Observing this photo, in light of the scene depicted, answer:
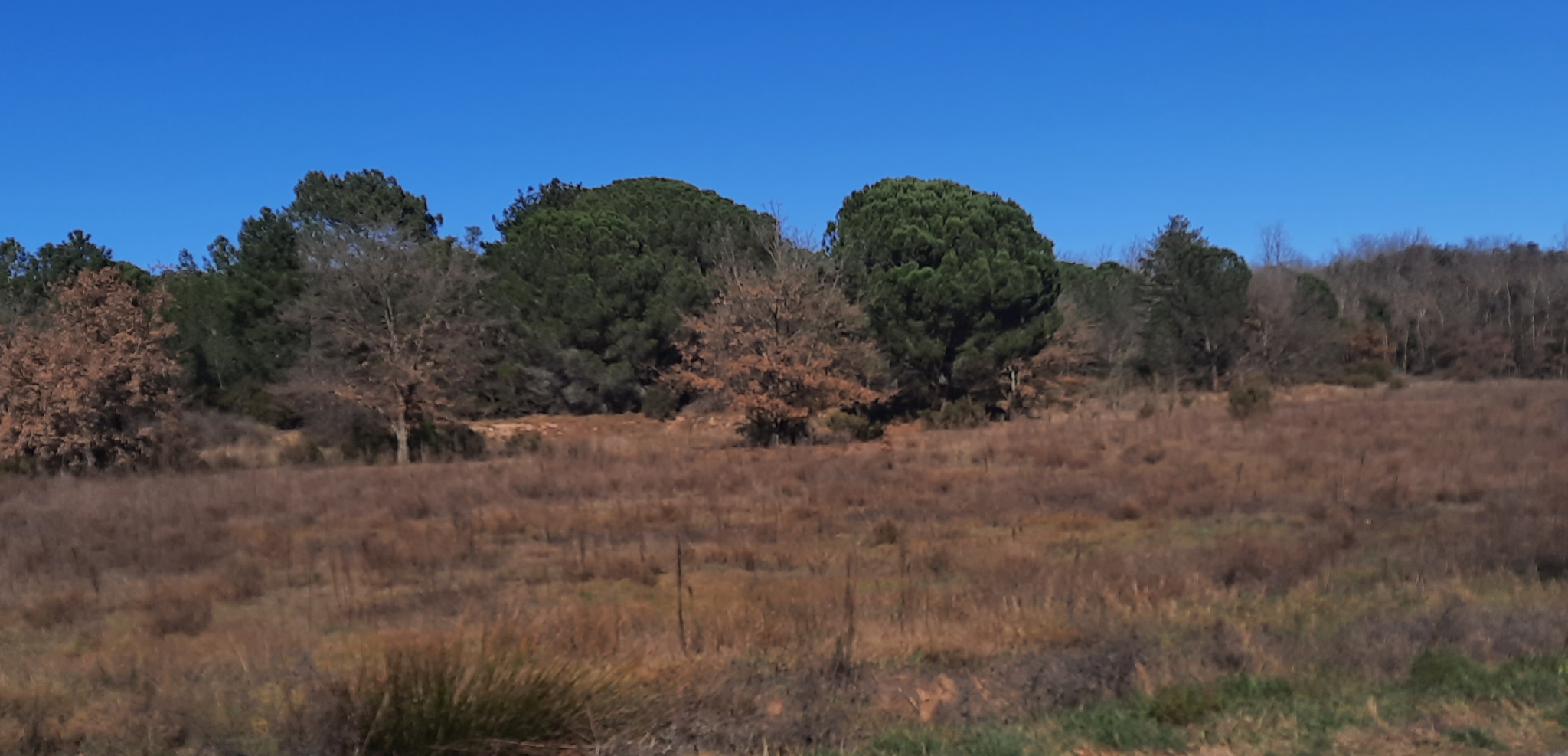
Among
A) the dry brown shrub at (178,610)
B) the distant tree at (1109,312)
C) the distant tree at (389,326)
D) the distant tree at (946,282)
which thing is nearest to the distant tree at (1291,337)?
→ the distant tree at (1109,312)

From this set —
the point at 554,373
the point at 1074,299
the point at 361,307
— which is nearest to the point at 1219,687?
the point at 361,307

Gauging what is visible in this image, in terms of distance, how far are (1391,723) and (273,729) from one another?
5600 millimetres

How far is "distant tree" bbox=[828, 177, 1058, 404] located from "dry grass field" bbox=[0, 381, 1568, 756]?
16488mm

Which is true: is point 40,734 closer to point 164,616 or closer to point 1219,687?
point 164,616

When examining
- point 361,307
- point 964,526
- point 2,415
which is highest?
point 361,307

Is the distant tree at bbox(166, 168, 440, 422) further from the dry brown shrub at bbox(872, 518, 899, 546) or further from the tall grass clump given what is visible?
the tall grass clump

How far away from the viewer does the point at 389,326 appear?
100 feet

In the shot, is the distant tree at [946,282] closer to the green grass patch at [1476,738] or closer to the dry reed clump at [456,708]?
the green grass patch at [1476,738]

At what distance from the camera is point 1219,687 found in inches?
235

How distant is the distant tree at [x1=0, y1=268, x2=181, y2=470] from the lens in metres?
26.0

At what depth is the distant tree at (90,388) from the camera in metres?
26.0

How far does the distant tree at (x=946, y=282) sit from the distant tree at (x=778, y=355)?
5707 millimetres

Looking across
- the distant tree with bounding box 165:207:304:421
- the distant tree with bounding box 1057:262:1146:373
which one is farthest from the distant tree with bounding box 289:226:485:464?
the distant tree with bounding box 1057:262:1146:373

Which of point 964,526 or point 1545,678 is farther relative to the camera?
point 964,526
